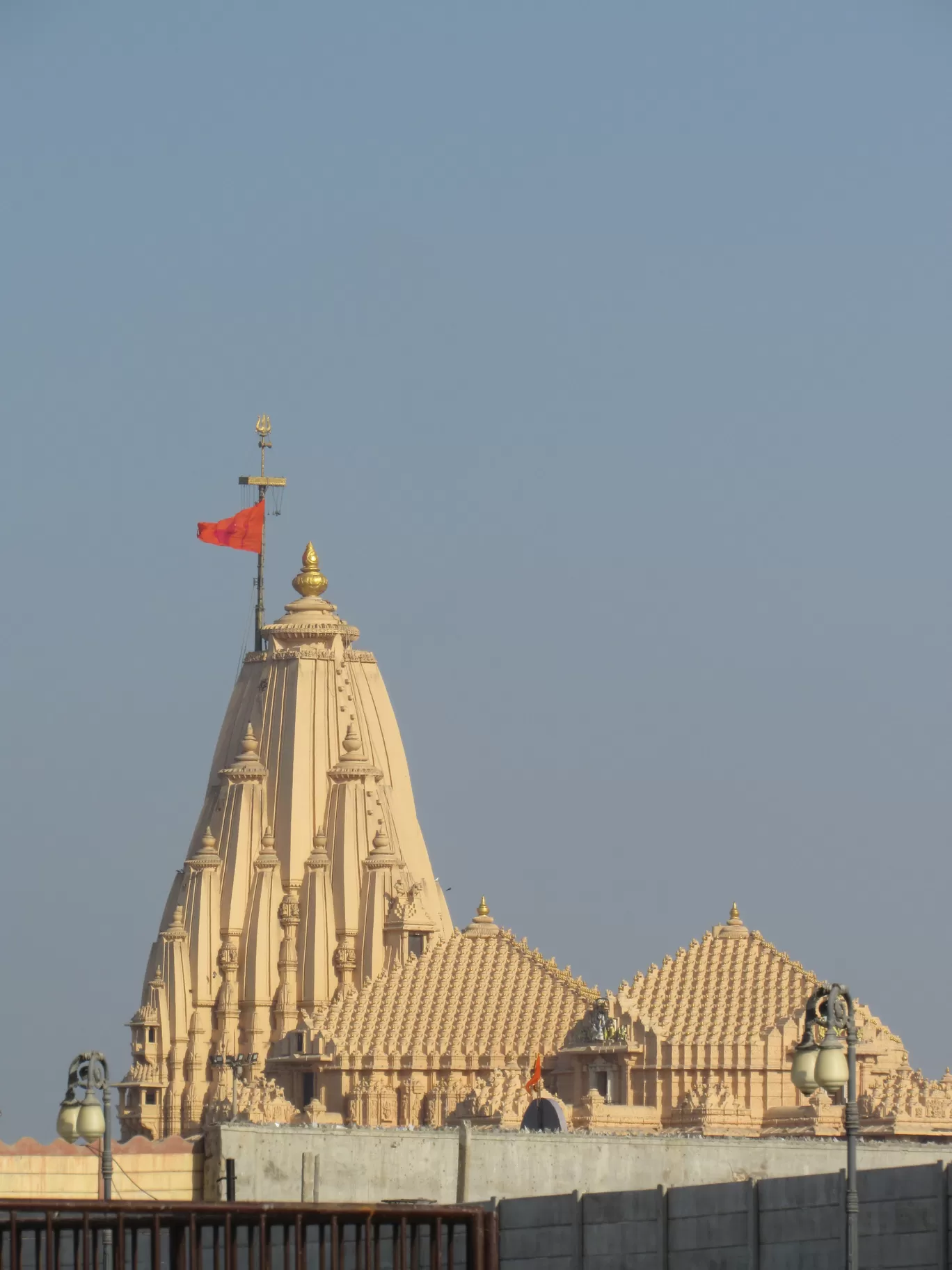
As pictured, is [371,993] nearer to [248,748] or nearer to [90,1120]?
[248,748]

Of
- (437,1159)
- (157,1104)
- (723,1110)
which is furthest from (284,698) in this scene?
(437,1159)

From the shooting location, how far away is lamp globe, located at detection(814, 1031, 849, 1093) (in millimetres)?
40156

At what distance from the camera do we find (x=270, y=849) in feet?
379

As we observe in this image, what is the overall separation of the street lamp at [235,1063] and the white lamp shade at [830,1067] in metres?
58.9

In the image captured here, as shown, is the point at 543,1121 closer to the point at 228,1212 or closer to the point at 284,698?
the point at 228,1212

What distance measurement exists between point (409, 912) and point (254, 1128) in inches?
2018

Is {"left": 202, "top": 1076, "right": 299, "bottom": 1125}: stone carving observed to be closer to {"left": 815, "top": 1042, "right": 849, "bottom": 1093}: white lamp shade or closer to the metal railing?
the metal railing

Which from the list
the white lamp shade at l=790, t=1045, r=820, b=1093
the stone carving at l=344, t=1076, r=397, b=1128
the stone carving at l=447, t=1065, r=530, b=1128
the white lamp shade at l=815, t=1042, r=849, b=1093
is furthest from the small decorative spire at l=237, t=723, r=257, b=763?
the white lamp shade at l=815, t=1042, r=849, b=1093

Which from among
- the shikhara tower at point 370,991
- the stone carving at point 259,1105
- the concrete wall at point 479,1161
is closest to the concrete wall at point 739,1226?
the concrete wall at point 479,1161

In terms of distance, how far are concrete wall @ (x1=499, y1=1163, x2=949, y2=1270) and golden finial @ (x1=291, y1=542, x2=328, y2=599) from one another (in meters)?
68.7

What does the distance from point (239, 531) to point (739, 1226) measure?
2976 inches

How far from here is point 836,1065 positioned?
40.4m

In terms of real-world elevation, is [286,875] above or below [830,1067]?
above

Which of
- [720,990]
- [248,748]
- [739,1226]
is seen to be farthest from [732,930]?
[739,1226]
